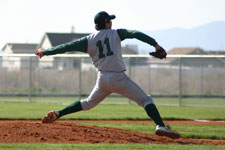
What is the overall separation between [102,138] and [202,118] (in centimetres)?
679

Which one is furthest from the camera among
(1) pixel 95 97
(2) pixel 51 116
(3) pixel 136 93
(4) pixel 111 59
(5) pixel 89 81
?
(5) pixel 89 81

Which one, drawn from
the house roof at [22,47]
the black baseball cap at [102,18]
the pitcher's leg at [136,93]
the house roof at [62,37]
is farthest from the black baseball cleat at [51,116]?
the house roof at [22,47]

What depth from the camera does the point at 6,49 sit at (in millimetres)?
74000

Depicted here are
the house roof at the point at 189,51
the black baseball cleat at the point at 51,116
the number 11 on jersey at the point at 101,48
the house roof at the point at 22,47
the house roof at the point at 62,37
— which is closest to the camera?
the number 11 on jersey at the point at 101,48

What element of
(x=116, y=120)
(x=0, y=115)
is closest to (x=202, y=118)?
(x=116, y=120)

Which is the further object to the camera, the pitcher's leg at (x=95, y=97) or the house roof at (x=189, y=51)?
the house roof at (x=189, y=51)

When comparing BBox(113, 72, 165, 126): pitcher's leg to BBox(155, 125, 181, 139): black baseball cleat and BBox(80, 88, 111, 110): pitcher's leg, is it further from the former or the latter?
BBox(80, 88, 111, 110): pitcher's leg

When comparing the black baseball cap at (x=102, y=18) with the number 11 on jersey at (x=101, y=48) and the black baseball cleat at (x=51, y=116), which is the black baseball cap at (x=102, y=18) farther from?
the black baseball cleat at (x=51, y=116)

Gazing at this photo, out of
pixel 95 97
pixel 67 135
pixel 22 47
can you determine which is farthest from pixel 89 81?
pixel 22 47

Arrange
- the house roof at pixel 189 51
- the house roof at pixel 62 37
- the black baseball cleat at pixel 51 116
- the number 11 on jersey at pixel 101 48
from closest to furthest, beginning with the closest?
the number 11 on jersey at pixel 101 48 → the black baseball cleat at pixel 51 116 → the house roof at pixel 62 37 → the house roof at pixel 189 51

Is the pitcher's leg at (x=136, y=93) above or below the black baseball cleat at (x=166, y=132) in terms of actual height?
above

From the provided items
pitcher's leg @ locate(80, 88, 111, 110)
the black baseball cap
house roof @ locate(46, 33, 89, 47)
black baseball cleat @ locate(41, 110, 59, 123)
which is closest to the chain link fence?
black baseball cleat @ locate(41, 110, 59, 123)

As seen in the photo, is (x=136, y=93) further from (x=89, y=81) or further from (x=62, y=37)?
(x=62, y=37)

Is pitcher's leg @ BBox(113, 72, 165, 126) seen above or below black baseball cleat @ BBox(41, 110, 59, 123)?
above
